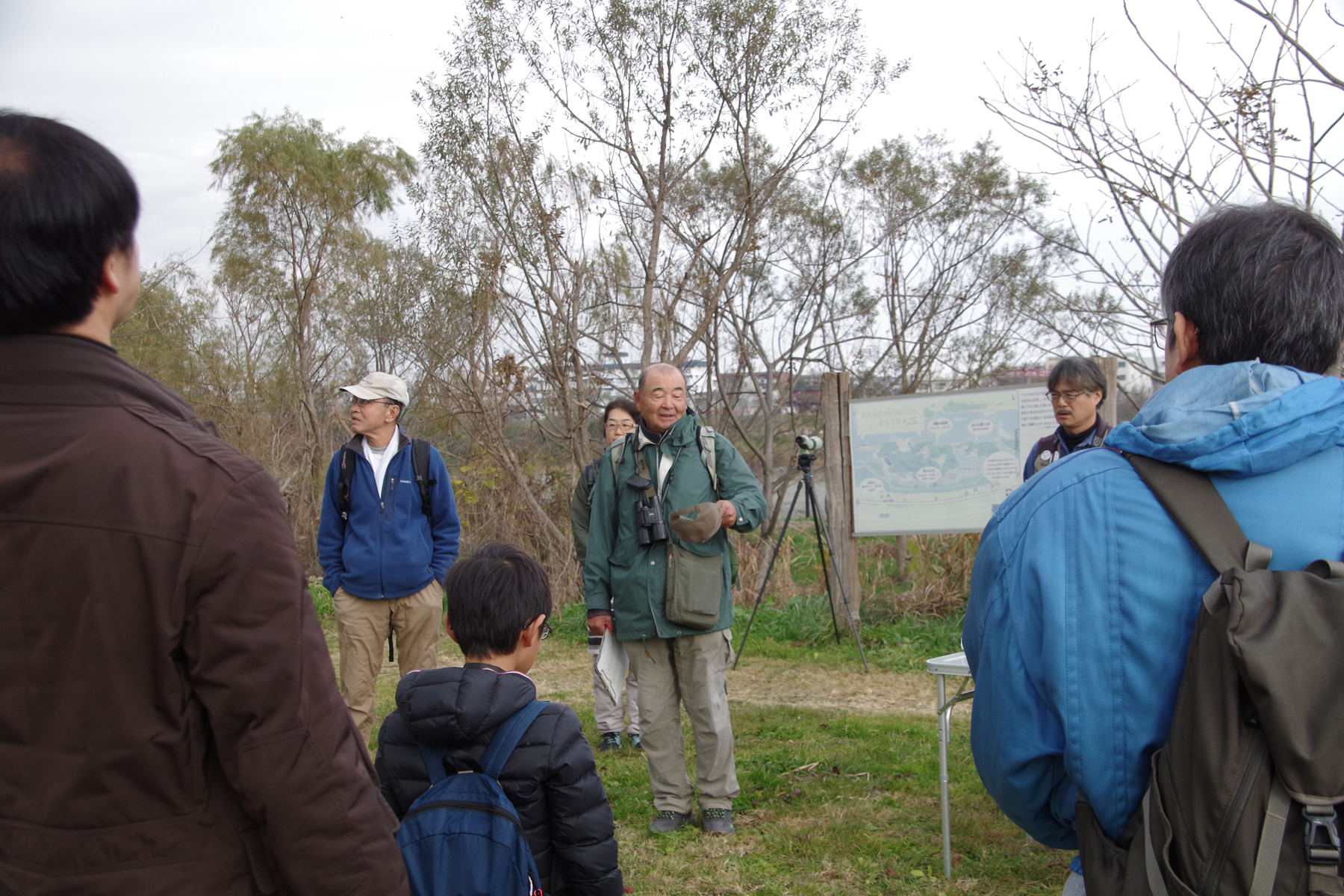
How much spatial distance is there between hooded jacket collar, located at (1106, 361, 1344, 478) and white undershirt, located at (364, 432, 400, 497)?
3.87 metres

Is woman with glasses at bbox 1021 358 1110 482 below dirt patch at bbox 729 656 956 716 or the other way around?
the other way around

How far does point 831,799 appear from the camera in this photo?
434cm

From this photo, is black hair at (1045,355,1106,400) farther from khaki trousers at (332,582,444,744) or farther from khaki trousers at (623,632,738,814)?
khaki trousers at (332,582,444,744)

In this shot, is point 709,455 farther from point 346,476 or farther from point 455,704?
point 455,704

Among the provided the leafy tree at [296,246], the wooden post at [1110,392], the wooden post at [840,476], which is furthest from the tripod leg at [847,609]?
the leafy tree at [296,246]

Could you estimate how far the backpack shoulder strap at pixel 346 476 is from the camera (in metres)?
4.61

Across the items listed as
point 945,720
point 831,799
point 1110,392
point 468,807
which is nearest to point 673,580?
point 945,720

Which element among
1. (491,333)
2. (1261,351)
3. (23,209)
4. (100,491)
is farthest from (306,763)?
(491,333)

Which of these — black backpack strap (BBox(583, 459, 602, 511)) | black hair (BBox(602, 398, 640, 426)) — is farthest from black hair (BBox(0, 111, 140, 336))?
black hair (BBox(602, 398, 640, 426))

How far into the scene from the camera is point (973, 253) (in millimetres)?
18297

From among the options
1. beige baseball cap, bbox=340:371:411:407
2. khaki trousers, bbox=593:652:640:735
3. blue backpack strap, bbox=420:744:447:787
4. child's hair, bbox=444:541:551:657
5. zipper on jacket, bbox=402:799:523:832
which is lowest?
khaki trousers, bbox=593:652:640:735

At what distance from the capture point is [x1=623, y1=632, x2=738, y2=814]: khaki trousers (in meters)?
3.90

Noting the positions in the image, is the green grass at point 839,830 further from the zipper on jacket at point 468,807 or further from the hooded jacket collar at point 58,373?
A: the hooded jacket collar at point 58,373

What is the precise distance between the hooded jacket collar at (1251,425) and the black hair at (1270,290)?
0.22 ft
